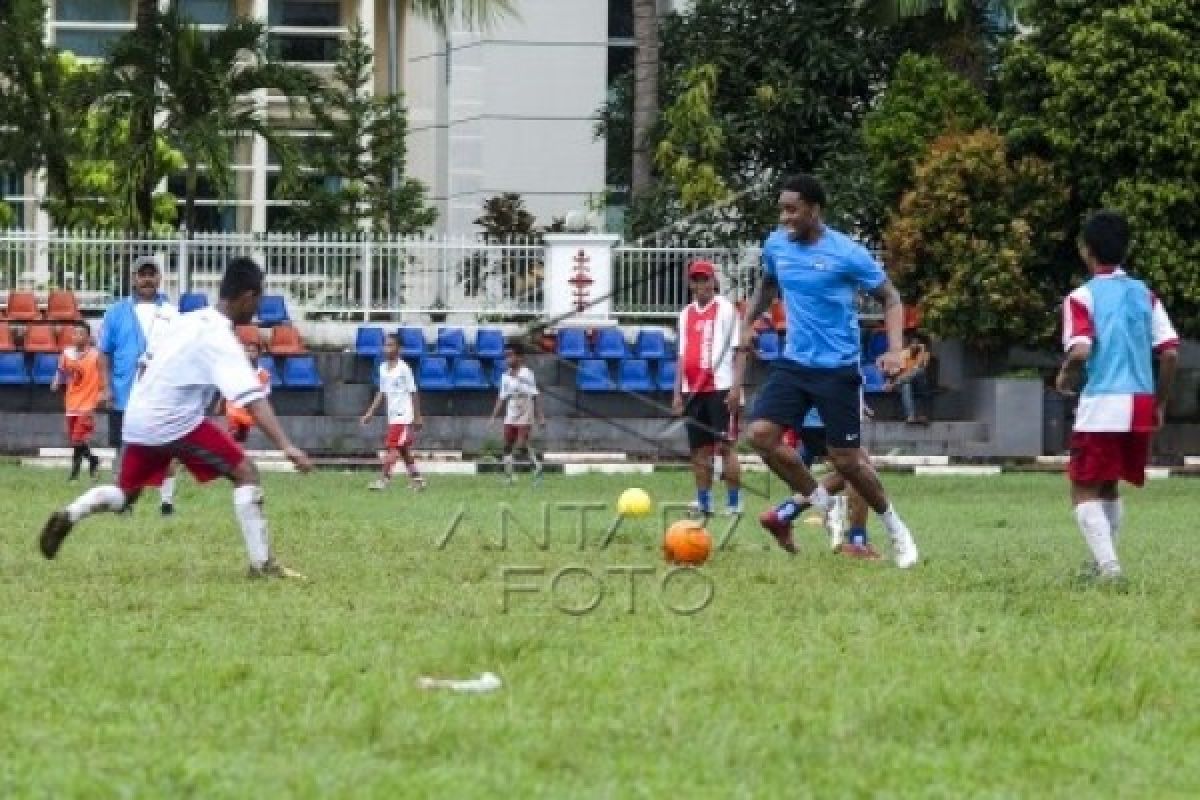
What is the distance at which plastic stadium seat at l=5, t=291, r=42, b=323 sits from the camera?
36.7 metres

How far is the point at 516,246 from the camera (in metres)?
38.2

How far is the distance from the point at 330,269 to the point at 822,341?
23816mm

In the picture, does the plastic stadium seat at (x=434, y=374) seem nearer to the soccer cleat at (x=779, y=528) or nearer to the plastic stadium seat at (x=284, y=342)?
the plastic stadium seat at (x=284, y=342)

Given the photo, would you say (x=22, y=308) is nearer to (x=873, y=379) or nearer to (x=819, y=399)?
(x=873, y=379)

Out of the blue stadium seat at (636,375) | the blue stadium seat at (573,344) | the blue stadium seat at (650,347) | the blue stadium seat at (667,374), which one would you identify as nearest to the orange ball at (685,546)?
the blue stadium seat at (667,374)

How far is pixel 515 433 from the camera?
30844 millimetres

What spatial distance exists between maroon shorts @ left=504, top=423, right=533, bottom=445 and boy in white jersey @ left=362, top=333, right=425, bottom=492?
1582mm

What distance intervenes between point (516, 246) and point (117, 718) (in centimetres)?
2965

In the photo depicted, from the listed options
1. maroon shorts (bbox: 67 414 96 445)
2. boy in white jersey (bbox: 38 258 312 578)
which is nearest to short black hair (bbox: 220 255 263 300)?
boy in white jersey (bbox: 38 258 312 578)

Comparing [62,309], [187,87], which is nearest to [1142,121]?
[187,87]

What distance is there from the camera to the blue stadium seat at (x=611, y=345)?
120 ft

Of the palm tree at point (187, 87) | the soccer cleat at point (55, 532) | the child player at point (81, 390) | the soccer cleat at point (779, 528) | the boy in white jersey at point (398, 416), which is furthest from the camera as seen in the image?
the palm tree at point (187, 87)

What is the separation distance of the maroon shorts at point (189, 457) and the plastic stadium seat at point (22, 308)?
2289 cm

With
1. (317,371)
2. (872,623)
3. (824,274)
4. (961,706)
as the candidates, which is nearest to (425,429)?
(317,371)
